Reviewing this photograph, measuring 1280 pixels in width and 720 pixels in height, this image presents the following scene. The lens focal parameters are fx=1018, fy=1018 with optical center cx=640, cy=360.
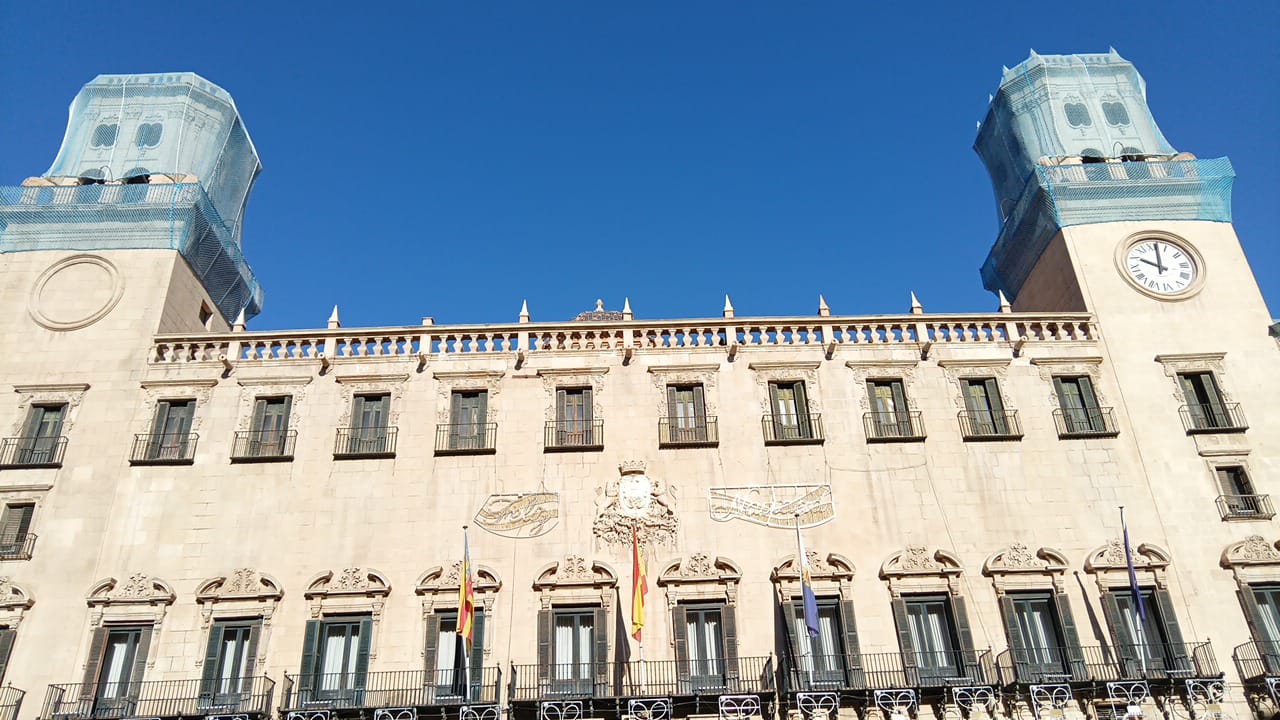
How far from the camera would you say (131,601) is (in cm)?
2500

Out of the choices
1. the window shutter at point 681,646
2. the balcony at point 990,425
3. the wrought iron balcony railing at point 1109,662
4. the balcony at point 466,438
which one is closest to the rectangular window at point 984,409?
the balcony at point 990,425

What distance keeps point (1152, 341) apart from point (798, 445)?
1108 cm

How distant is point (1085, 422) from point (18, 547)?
1113 inches

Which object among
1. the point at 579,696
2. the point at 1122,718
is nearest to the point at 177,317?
the point at 579,696

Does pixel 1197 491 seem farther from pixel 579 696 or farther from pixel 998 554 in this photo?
pixel 579 696

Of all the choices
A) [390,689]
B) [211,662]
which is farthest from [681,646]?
[211,662]

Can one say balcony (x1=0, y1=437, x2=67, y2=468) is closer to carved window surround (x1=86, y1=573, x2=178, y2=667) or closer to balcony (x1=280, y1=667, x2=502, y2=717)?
carved window surround (x1=86, y1=573, x2=178, y2=667)

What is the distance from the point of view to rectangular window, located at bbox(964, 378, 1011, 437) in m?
27.9

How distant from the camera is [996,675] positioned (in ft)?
79.5

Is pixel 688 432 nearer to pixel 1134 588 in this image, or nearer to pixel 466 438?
pixel 466 438

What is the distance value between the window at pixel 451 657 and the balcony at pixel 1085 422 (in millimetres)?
16381

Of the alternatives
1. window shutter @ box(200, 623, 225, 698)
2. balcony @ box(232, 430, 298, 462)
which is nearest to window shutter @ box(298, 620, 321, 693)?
window shutter @ box(200, 623, 225, 698)

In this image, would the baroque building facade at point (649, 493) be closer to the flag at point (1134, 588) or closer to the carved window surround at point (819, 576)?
the carved window surround at point (819, 576)

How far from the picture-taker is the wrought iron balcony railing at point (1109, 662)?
952 inches
